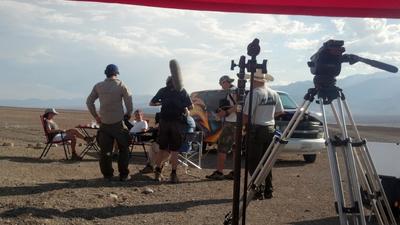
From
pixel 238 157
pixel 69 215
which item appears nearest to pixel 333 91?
pixel 238 157

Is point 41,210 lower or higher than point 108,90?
lower

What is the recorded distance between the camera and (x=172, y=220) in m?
6.46

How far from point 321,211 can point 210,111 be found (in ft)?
20.7

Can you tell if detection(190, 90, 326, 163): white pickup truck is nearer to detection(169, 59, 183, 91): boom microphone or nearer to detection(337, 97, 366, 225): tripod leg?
detection(169, 59, 183, 91): boom microphone

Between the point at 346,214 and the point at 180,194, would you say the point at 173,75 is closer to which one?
the point at 180,194

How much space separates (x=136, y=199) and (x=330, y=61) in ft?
14.0

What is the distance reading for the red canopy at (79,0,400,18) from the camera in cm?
287

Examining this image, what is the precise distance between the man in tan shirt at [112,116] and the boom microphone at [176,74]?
0.79 meters

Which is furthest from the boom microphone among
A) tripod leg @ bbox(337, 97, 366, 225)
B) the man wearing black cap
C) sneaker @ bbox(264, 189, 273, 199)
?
tripod leg @ bbox(337, 97, 366, 225)

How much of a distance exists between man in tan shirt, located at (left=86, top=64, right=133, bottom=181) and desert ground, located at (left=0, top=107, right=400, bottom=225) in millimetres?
371

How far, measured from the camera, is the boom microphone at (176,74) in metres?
8.46

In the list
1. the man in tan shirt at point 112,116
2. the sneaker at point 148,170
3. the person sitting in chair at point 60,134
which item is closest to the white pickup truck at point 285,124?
the sneaker at point 148,170

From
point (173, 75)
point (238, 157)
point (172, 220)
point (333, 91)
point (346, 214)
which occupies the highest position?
point (173, 75)

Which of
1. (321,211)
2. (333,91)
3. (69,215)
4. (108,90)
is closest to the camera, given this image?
(333,91)
